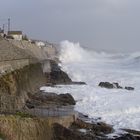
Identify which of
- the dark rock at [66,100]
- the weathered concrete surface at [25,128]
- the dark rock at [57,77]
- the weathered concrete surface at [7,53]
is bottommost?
the weathered concrete surface at [25,128]

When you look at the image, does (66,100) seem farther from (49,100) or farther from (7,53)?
(7,53)

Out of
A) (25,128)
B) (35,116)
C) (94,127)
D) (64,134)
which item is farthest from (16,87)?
(25,128)

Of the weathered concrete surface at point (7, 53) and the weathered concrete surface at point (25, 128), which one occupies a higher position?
the weathered concrete surface at point (7, 53)

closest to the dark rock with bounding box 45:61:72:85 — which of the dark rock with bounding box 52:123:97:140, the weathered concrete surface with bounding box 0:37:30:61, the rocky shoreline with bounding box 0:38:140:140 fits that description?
the weathered concrete surface with bounding box 0:37:30:61

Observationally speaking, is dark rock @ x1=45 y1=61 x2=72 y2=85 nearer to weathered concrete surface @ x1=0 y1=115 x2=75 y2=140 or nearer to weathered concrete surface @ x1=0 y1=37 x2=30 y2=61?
weathered concrete surface @ x1=0 y1=37 x2=30 y2=61

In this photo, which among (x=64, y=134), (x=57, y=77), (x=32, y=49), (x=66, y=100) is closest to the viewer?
(x=64, y=134)

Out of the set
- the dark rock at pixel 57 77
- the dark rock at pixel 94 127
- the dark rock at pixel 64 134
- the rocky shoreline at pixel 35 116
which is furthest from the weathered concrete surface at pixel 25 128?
the dark rock at pixel 57 77

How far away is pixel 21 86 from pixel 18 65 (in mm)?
3379

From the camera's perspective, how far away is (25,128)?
13.5 metres

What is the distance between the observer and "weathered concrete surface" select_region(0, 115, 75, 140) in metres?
12.6

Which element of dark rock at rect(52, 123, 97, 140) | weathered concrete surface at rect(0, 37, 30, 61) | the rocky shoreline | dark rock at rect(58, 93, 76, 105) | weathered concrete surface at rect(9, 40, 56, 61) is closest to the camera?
the rocky shoreline

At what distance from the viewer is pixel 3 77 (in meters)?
21.2

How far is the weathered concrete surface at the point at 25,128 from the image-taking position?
1263cm

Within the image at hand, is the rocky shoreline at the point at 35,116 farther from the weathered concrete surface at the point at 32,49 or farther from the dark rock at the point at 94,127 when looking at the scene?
the weathered concrete surface at the point at 32,49
